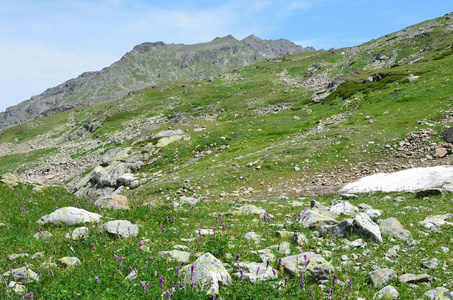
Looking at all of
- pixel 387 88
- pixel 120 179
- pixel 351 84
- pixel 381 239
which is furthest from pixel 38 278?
pixel 351 84

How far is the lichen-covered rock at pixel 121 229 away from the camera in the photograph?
8.81 m

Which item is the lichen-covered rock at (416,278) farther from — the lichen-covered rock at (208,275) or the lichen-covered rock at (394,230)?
the lichen-covered rock at (208,275)

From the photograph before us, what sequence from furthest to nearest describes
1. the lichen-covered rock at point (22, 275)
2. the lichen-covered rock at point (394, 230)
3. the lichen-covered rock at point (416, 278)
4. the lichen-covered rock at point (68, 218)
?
1. the lichen-covered rock at point (68, 218)
2. the lichen-covered rock at point (394, 230)
3. the lichen-covered rock at point (416, 278)
4. the lichen-covered rock at point (22, 275)

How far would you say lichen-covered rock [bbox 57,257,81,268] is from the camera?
22.6 ft

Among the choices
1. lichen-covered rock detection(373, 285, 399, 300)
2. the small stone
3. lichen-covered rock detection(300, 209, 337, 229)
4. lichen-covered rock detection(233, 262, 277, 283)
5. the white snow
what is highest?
the small stone

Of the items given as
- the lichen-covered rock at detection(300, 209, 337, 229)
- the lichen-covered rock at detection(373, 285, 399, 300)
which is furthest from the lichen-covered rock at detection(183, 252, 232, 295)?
the lichen-covered rock at detection(300, 209, 337, 229)

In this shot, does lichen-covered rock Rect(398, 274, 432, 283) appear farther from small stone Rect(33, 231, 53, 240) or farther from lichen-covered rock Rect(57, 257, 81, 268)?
small stone Rect(33, 231, 53, 240)

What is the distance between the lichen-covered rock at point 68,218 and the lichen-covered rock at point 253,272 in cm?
643

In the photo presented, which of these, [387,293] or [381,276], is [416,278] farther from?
[387,293]

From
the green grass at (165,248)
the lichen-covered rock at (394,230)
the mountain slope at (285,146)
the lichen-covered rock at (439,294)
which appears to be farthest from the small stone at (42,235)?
the mountain slope at (285,146)

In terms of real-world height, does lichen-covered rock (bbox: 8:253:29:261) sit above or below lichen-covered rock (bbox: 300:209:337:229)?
above

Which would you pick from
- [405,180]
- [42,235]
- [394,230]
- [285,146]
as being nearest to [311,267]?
[394,230]

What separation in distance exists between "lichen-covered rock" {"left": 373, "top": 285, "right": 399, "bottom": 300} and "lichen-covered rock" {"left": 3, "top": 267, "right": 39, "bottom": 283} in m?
7.56

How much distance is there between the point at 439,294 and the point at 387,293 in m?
1.02
